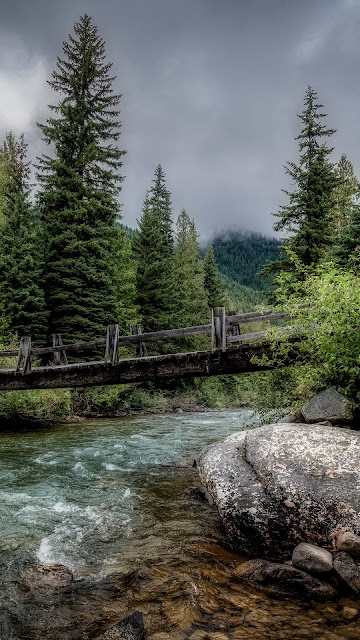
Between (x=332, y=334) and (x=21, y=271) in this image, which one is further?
(x=21, y=271)

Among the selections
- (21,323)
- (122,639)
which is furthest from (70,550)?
(21,323)

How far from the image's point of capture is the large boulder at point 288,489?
16.2 feet

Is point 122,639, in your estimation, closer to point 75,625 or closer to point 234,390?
point 75,625

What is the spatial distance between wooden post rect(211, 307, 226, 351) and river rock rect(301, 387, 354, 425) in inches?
110

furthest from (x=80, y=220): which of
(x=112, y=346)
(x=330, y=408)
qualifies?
(x=330, y=408)

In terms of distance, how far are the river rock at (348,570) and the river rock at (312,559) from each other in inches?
3.4

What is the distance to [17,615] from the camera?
4.05 meters

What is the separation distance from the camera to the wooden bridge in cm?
981

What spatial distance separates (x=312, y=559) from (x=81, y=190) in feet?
74.5

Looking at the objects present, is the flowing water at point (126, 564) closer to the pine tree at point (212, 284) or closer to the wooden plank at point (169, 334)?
the wooden plank at point (169, 334)

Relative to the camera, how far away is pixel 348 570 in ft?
14.2

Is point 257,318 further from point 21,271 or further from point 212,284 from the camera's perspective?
point 212,284

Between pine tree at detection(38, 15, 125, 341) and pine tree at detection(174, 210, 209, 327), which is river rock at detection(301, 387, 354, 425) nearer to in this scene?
pine tree at detection(38, 15, 125, 341)

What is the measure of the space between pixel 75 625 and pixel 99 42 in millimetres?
30507
